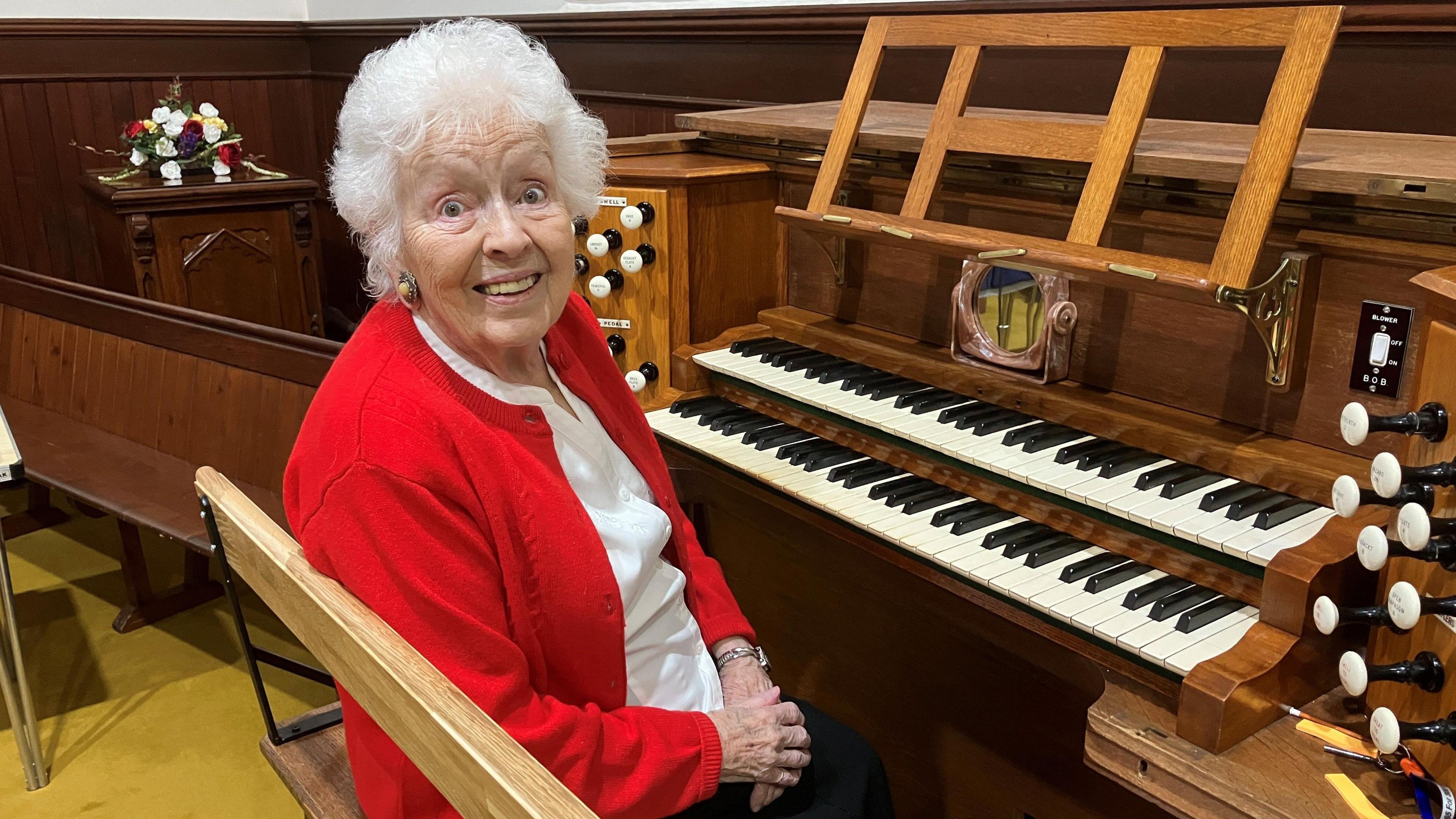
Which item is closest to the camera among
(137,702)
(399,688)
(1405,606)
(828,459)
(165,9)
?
(399,688)

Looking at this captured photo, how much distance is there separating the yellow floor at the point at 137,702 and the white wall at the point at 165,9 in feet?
9.23

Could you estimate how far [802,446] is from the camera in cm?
216

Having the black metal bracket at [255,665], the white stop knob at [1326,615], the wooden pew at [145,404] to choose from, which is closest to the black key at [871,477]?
the white stop knob at [1326,615]

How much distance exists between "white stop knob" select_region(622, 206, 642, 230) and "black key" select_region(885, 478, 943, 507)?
85 cm

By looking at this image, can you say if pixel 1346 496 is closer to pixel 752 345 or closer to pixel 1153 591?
pixel 1153 591

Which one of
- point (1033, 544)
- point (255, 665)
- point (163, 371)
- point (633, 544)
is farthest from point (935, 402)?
point (163, 371)

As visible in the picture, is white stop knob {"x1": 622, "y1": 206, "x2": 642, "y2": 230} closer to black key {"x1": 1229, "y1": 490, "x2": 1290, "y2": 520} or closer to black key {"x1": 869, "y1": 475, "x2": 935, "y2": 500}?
black key {"x1": 869, "y1": 475, "x2": 935, "y2": 500}

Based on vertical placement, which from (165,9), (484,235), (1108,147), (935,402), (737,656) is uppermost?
(165,9)

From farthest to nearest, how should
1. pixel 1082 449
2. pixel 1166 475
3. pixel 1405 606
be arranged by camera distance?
pixel 1082 449 → pixel 1166 475 → pixel 1405 606

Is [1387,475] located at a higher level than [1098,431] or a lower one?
higher

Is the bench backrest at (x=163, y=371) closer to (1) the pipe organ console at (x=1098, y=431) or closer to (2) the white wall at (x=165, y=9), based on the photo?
(1) the pipe organ console at (x=1098, y=431)

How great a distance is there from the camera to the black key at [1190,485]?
Result: 1.68 metres

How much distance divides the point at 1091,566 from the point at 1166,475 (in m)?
0.21

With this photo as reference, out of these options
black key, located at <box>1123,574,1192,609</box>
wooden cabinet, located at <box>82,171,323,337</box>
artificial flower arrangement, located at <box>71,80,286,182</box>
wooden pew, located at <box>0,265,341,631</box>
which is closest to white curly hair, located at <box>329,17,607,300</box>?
black key, located at <box>1123,574,1192,609</box>
